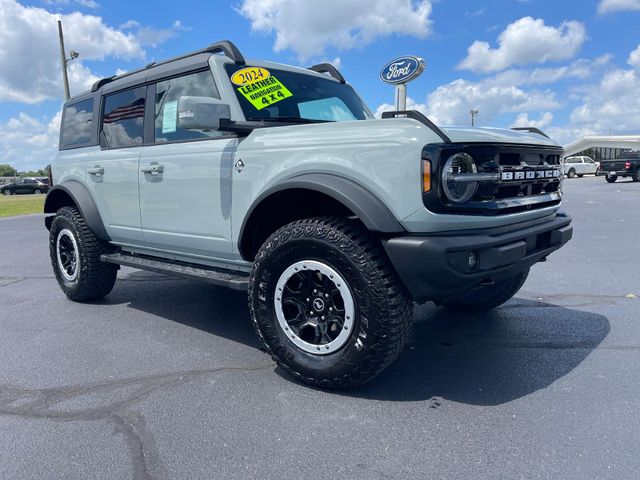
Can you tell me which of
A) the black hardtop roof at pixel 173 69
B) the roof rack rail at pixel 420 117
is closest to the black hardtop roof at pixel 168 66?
the black hardtop roof at pixel 173 69

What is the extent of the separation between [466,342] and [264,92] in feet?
7.77

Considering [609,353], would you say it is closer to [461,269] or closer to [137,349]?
[461,269]

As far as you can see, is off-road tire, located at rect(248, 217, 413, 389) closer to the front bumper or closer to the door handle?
the front bumper

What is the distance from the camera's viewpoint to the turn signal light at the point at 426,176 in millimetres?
2545

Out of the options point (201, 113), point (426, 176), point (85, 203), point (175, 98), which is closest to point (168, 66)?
point (175, 98)

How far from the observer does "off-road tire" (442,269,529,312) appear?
4133mm

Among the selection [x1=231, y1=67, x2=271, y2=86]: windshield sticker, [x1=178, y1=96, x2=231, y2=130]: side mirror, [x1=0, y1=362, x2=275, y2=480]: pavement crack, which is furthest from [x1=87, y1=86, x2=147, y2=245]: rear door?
[x1=0, y1=362, x2=275, y2=480]: pavement crack

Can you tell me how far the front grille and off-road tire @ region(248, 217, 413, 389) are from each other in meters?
0.45

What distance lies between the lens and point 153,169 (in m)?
3.97

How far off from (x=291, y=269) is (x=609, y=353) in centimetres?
223

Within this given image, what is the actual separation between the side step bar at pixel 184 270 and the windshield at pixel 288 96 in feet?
3.70

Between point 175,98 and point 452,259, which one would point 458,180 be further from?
point 175,98

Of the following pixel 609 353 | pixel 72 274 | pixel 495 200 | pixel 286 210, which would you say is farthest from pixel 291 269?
pixel 72 274

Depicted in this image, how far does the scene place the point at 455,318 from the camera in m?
4.27
